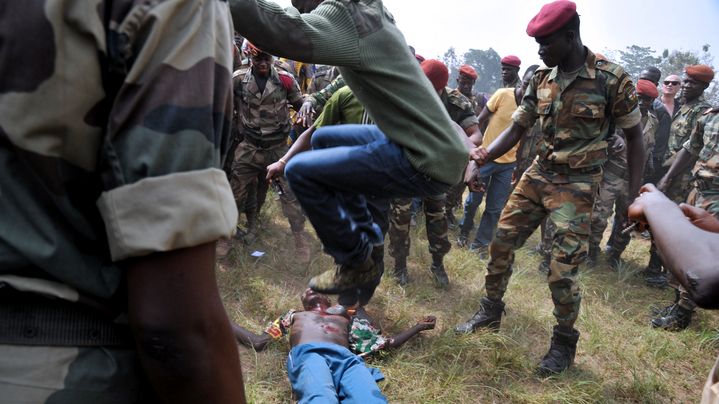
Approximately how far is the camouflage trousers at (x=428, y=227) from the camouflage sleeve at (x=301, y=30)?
309 cm

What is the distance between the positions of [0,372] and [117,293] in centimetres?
19

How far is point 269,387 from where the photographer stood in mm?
3197

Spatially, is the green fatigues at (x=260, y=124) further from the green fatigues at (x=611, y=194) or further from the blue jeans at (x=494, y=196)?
the green fatigues at (x=611, y=194)

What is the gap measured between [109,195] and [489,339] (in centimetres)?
352

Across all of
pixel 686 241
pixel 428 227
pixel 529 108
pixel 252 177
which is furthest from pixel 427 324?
pixel 686 241

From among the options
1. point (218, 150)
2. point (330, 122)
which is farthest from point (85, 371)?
point (330, 122)

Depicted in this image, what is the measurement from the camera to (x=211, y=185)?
76 cm

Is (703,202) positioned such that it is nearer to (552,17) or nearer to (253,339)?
(552,17)

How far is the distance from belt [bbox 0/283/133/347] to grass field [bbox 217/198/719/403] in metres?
2.37

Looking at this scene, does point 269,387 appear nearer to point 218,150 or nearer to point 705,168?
point 218,150

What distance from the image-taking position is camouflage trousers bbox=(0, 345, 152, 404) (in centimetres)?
74

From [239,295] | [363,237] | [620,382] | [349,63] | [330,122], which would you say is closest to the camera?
[349,63]

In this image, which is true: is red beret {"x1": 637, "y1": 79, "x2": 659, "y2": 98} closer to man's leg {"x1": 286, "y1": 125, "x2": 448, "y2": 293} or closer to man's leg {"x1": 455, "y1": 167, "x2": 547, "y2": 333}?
man's leg {"x1": 455, "y1": 167, "x2": 547, "y2": 333}

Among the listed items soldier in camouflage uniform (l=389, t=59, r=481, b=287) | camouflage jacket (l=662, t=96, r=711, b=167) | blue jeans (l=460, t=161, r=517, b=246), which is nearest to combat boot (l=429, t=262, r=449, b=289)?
soldier in camouflage uniform (l=389, t=59, r=481, b=287)
